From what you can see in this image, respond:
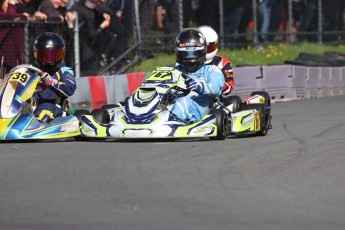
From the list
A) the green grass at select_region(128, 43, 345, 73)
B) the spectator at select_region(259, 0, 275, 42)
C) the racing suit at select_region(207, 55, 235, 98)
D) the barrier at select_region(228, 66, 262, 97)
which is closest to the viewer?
the racing suit at select_region(207, 55, 235, 98)

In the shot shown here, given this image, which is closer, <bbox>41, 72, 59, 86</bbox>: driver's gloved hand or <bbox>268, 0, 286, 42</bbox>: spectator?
<bbox>41, 72, 59, 86</bbox>: driver's gloved hand

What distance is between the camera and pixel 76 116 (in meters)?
11.5

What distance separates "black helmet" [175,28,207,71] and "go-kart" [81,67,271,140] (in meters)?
0.34

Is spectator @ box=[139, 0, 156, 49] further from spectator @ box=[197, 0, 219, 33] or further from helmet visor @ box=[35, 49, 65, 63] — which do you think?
helmet visor @ box=[35, 49, 65, 63]

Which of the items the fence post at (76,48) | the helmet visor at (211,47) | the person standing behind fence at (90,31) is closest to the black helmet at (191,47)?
the helmet visor at (211,47)

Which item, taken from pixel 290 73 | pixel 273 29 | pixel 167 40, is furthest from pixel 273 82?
pixel 273 29

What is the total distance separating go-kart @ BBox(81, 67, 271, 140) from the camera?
35.1ft

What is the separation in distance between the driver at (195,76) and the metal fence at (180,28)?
417cm

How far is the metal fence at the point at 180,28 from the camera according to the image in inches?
603

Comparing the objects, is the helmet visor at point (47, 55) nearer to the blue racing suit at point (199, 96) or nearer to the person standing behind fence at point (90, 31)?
the blue racing suit at point (199, 96)

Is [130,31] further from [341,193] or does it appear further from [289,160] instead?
[341,193]

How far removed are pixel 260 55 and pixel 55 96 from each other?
10920mm

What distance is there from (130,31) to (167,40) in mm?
1219

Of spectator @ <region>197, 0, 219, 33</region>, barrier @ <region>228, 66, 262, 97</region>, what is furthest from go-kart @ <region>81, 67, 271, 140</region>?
spectator @ <region>197, 0, 219, 33</region>
